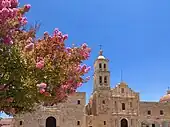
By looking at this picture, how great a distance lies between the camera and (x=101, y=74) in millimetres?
54562

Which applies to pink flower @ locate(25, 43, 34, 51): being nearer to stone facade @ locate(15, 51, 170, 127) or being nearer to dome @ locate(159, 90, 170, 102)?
stone facade @ locate(15, 51, 170, 127)

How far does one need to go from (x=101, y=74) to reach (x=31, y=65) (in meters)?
44.5

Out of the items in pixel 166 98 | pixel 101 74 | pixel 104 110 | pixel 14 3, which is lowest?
pixel 104 110

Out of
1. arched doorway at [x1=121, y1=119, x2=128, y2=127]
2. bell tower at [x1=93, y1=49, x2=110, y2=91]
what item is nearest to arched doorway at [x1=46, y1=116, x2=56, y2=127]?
bell tower at [x1=93, y1=49, x2=110, y2=91]

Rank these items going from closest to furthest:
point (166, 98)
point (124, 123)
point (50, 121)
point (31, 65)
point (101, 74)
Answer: point (31, 65), point (50, 121), point (124, 123), point (101, 74), point (166, 98)

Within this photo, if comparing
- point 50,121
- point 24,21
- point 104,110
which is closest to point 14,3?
point 24,21

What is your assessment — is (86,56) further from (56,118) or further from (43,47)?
(56,118)

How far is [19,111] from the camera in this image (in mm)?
11875

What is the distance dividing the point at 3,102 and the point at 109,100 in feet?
143

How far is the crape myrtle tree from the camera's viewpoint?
9.78 meters

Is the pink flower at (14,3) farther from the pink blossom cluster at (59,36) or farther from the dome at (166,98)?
the dome at (166,98)

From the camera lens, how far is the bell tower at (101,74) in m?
54.0

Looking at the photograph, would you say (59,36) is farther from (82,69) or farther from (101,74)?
(101,74)

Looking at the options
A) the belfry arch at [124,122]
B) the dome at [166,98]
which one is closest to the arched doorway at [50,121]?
the belfry arch at [124,122]
